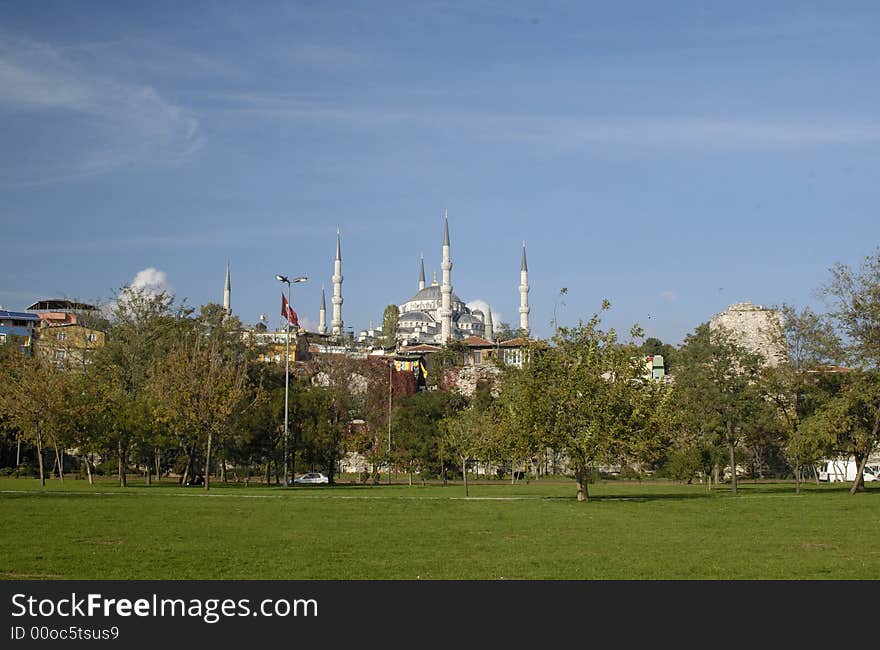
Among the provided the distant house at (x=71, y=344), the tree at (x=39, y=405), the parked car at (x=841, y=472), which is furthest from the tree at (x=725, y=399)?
the distant house at (x=71, y=344)

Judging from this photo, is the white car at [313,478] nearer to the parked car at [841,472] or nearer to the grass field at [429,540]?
the parked car at [841,472]

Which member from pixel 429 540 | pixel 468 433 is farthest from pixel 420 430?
pixel 429 540

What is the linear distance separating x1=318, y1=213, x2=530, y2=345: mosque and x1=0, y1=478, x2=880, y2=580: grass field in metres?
104

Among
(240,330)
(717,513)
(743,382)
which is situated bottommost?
(717,513)

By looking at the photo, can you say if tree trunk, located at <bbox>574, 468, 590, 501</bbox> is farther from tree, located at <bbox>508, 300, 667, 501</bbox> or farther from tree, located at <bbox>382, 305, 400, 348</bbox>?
tree, located at <bbox>382, 305, 400, 348</bbox>

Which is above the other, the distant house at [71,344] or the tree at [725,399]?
the distant house at [71,344]

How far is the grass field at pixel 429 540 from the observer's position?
1473cm

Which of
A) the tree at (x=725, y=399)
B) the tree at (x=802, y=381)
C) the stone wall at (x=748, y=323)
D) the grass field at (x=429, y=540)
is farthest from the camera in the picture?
the stone wall at (x=748, y=323)

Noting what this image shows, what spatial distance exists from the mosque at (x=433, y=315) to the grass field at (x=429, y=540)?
10413cm

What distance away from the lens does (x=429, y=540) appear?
19.2 meters
